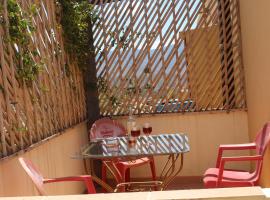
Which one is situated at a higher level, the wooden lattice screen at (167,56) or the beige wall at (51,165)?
the wooden lattice screen at (167,56)

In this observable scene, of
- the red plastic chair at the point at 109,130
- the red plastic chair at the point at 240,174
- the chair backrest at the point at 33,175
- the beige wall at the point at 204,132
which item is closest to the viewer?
the chair backrest at the point at 33,175

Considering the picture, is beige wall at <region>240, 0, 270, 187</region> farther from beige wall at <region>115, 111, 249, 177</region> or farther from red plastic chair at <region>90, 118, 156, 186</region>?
red plastic chair at <region>90, 118, 156, 186</region>

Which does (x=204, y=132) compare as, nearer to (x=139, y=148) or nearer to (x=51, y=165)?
(x=139, y=148)

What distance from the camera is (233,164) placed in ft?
15.8

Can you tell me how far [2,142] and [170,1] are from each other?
3.00 metres

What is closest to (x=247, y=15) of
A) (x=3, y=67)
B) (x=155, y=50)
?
(x=155, y=50)

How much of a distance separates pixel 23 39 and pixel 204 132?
2.64 meters

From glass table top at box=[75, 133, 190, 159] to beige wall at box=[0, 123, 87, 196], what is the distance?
0.36m

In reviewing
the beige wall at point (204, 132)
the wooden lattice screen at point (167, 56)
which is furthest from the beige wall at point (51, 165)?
the beige wall at point (204, 132)

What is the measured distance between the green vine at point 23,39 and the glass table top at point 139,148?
755mm

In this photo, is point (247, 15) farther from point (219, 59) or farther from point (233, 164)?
point (233, 164)

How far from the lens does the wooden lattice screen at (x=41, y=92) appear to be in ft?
9.02

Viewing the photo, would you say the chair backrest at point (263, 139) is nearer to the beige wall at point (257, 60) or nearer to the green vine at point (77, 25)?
the beige wall at point (257, 60)

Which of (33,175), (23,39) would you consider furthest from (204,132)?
(33,175)
